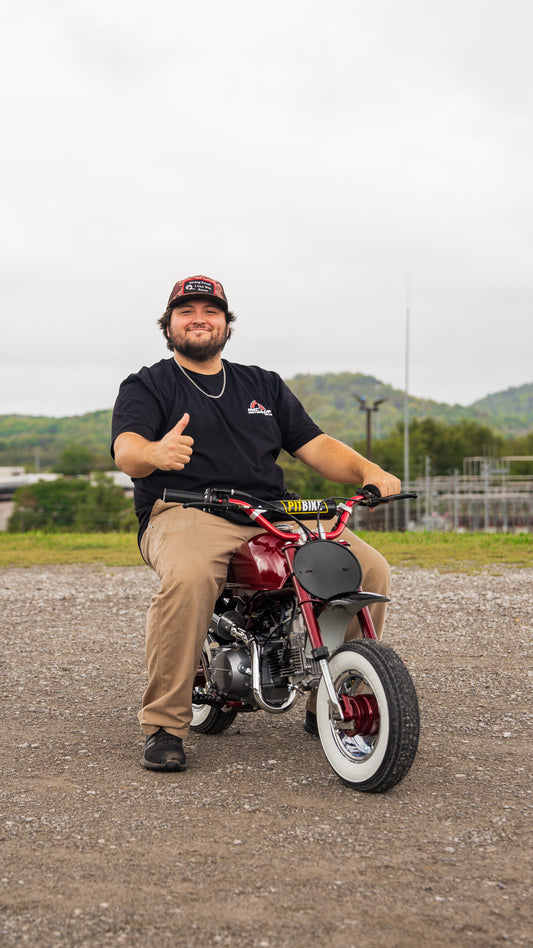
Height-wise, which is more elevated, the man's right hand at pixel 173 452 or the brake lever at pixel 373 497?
the man's right hand at pixel 173 452

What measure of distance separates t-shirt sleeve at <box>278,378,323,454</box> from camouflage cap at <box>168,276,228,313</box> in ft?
1.79

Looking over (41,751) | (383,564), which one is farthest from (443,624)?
(41,751)

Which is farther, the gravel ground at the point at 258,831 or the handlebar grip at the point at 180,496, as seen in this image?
the handlebar grip at the point at 180,496

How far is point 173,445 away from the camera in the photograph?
3551 millimetres

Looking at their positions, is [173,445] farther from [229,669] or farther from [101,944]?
[101,944]

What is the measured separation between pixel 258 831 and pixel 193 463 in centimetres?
168

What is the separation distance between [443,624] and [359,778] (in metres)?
4.35

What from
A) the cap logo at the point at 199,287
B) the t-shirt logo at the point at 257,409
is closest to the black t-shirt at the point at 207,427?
the t-shirt logo at the point at 257,409

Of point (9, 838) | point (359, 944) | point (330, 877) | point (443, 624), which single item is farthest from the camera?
point (443, 624)

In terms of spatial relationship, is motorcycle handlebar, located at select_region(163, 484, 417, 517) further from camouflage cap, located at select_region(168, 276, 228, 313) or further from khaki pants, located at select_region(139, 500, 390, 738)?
camouflage cap, located at select_region(168, 276, 228, 313)

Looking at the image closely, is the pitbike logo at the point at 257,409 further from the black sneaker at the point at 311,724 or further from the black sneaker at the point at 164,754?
the black sneaker at the point at 164,754

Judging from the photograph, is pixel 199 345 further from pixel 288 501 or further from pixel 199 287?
pixel 288 501

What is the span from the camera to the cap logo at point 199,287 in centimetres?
437

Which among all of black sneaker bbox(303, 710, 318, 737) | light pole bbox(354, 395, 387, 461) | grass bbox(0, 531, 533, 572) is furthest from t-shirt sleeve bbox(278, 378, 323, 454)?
light pole bbox(354, 395, 387, 461)
